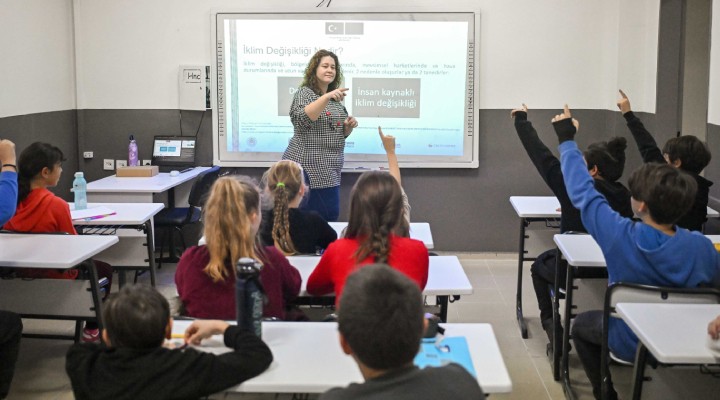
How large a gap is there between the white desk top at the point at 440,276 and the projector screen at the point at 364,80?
3124mm

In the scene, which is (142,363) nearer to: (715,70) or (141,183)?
(715,70)

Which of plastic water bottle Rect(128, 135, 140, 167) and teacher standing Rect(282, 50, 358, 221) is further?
plastic water bottle Rect(128, 135, 140, 167)

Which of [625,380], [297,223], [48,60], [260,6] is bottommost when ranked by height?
[625,380]

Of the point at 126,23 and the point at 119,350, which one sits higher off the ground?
the point at 126,23

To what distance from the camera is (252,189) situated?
9.10ft

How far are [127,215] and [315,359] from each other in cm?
286

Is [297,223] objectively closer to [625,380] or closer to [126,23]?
[625,380]

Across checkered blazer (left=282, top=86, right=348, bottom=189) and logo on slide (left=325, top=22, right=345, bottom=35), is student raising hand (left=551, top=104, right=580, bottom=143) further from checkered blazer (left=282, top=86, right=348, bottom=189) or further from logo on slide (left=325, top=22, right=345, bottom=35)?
logo on slide (left=325, top=22, right=345, bottom=35)

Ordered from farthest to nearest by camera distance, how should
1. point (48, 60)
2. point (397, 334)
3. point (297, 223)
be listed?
point (48, 60), point (297, 223), point (397, 334)

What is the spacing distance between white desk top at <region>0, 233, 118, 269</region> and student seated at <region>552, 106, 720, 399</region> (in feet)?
7.11

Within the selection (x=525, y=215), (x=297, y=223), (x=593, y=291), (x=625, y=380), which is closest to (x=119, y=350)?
(x=297, y=223)

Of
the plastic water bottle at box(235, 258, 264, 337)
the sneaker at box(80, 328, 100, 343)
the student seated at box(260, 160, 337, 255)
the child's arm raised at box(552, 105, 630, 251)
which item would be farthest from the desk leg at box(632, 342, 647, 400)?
the sneaker at box(80, 328, 100, 343)

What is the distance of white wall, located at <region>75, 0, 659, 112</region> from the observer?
6.35 metres

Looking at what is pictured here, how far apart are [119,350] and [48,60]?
483 cm
